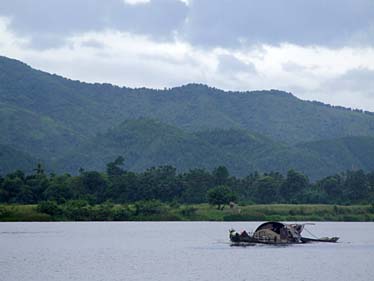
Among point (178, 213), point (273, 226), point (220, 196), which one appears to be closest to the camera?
point (273, 226)

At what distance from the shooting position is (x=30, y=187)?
565 ft

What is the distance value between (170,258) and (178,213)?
261 ft

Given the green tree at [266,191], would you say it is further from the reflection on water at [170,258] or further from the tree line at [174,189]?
the reflection on water at [170,258]

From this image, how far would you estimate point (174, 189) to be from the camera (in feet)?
603

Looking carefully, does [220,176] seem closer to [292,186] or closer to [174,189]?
[174,189]

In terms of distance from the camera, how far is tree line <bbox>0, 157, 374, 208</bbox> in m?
170

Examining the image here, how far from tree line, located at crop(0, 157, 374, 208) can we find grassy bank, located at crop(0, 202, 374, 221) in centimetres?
427

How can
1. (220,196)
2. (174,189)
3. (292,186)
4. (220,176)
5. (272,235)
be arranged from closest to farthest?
(272,235)
(220,196)
(174,189)
(220,176)
(292,186)

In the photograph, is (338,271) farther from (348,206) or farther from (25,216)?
(348,206)

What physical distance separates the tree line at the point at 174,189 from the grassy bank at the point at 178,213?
4.27m

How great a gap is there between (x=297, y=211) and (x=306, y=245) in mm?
63391

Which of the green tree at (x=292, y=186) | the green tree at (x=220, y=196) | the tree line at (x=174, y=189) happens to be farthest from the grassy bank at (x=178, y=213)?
the green tree at (x=292, y=186)

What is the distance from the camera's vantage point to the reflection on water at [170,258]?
209 feet

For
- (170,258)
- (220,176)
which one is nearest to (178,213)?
(220,176)
